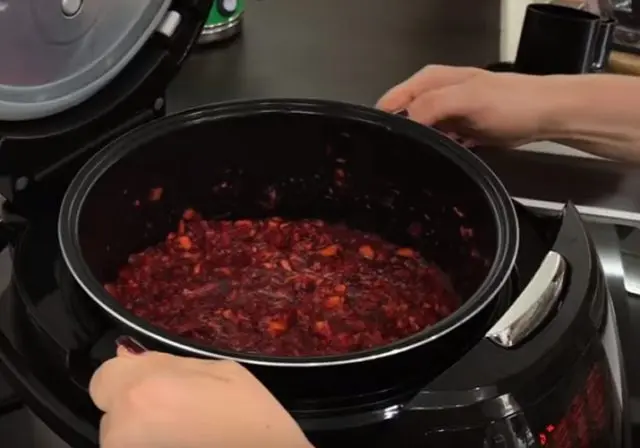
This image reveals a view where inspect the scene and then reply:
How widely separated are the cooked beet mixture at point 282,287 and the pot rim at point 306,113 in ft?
0.45

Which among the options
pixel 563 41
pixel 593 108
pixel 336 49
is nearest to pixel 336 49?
pixel 336 49

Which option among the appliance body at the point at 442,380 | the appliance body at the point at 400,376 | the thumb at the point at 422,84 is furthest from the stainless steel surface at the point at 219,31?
the appliance body at the point at 442,380

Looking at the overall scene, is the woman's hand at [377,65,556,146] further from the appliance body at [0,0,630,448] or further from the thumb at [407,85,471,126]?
the appliance body at [0,0,630,448]

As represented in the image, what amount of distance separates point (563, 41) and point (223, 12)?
541 mm

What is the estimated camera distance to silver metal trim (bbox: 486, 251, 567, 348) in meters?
0.72

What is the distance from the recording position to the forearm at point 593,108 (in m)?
1.11

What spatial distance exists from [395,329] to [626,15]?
2.73ft

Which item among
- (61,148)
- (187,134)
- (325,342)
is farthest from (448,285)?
(61,148)

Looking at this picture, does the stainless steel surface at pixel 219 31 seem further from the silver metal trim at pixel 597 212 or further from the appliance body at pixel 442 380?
the appliance body at pixel 442 380

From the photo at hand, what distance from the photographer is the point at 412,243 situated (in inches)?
39.5

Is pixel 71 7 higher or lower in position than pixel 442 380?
higher

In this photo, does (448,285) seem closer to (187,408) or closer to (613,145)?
(613,145)

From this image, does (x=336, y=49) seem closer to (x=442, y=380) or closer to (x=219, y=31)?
(x=219, y=31)

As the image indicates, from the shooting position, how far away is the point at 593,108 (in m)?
1.11
